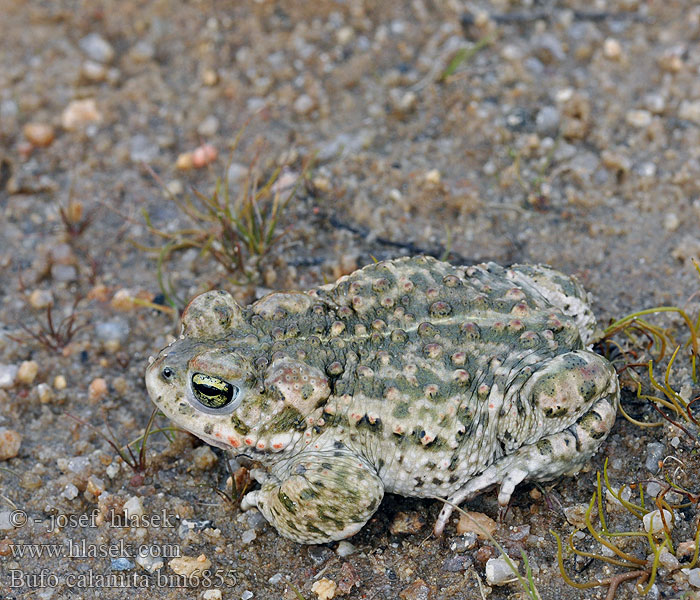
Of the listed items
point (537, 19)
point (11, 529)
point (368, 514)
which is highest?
point (537, 19)

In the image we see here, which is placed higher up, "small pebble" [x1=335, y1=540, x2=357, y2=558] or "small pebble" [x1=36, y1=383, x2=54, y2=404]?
"small pebble" [x1=36, y1=383, x2=54, y2=404]

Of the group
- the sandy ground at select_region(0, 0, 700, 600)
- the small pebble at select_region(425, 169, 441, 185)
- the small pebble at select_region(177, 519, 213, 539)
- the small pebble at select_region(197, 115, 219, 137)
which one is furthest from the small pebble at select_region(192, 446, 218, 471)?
the small pebble at select_region(197, 115, 219, 137)

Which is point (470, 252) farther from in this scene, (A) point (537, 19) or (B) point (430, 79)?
(A) point (537, 19)

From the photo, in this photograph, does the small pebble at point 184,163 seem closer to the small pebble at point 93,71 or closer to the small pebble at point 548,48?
the small pebble at point 93,71

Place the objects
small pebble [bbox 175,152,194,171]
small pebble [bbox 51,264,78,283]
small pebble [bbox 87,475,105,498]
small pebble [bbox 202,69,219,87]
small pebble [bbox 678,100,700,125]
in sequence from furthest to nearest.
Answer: small pebble [bbox 202,69,219,87], small pebble [bbox 175,152,194,171], small pebble [bbox 678,100,700,125], small pebble [bbox 51,264,78,283], small pebble [bbox 87,475,105,498]

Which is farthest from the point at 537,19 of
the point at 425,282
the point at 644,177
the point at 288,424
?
the point at 288,424

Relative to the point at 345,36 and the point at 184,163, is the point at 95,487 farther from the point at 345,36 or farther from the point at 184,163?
the point at 345,36

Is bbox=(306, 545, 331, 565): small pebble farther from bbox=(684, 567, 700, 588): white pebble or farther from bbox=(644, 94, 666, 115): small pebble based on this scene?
bbox=(644, 94, 666, 115): small pebble

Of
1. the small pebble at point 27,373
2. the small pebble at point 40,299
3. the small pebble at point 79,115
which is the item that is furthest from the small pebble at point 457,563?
the small pebble at point 79,115
